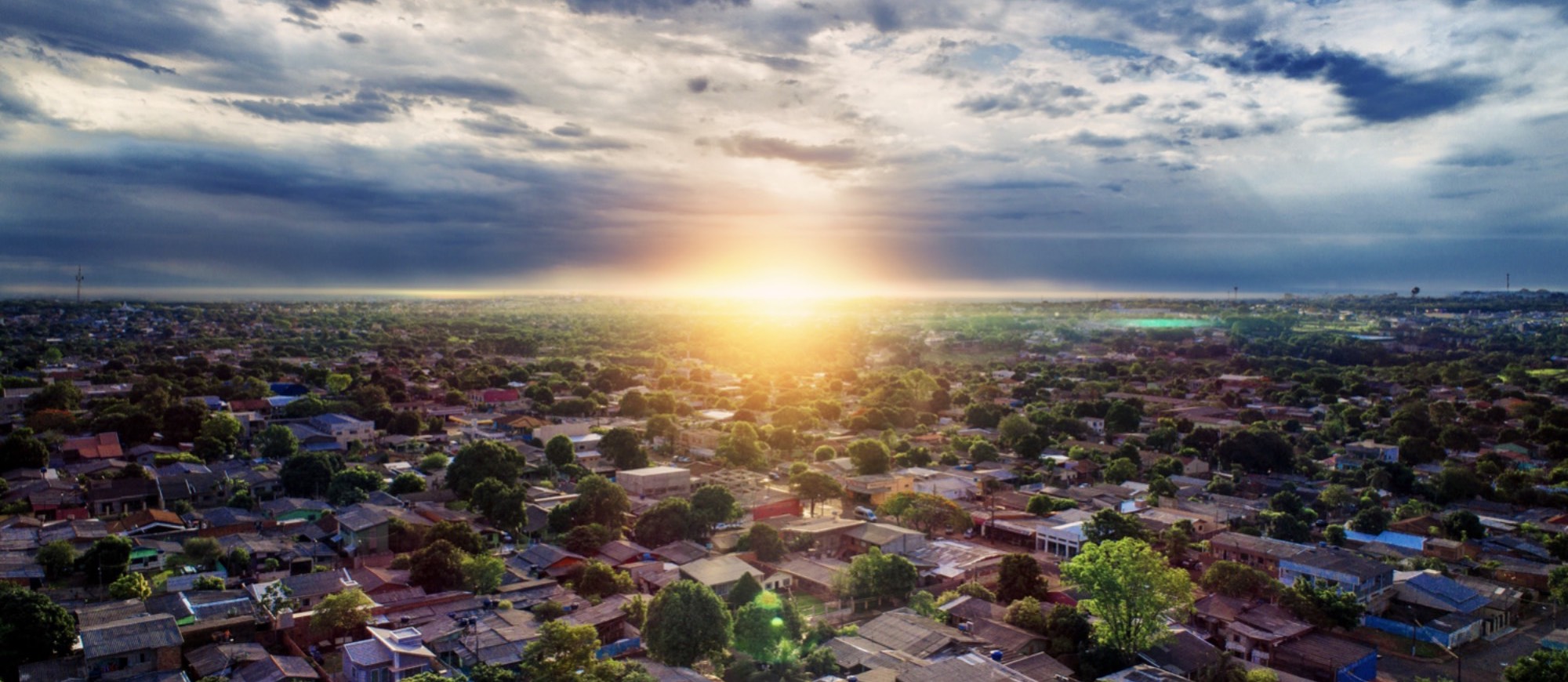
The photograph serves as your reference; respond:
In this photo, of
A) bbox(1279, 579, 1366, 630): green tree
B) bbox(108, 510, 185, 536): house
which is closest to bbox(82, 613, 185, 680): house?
bbox(108, 510, 185, 536): house

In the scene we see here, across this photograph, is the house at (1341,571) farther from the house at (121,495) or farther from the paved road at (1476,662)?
the house at (121,495)

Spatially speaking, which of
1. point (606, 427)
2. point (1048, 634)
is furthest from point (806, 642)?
point (606, 427)

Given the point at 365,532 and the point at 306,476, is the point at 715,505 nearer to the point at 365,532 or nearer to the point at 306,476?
the point at 365,532

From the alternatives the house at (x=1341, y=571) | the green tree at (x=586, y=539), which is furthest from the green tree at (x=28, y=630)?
the house at (x=1341, y=571)

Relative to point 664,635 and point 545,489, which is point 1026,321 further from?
point 664,635

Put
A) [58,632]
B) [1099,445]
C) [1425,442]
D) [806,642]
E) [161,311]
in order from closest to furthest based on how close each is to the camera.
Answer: [58,632]
[806,642]
[1425,442]
[1099,445]
[161,311]

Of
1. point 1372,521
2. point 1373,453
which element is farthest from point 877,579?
point 1373,453
